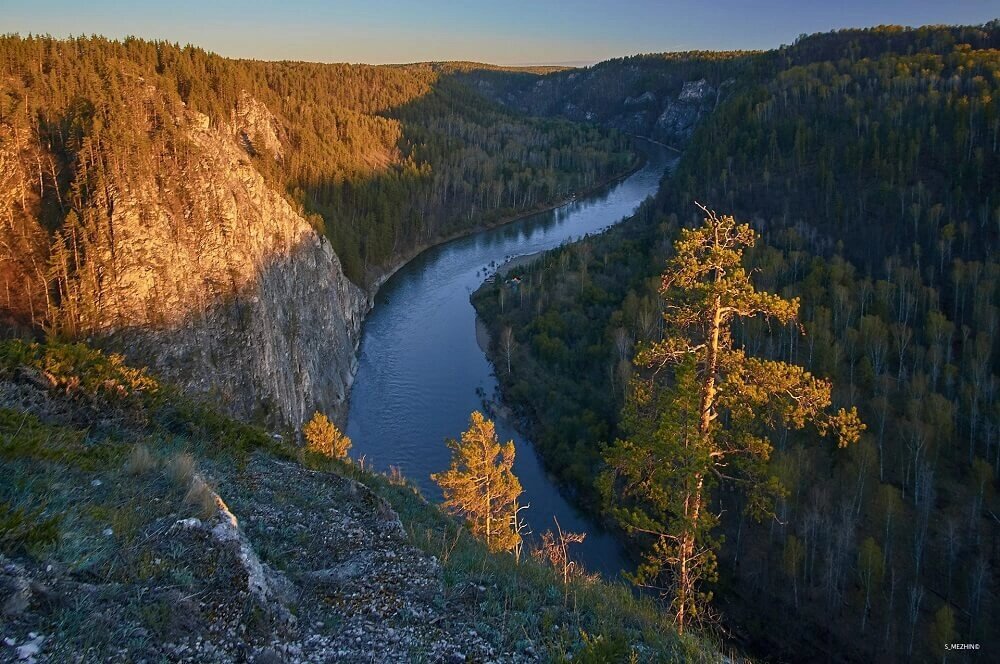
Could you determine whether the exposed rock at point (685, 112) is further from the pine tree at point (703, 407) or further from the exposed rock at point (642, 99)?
the pine tree at point (703, 407)

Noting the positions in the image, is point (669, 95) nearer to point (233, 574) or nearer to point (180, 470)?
point (180, 470)

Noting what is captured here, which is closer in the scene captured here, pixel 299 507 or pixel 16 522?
pixel 16 522

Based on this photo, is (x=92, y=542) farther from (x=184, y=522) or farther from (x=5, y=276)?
(x=5, y=276)

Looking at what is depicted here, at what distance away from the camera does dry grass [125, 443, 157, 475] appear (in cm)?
690

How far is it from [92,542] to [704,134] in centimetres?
9308

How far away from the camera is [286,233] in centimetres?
3697

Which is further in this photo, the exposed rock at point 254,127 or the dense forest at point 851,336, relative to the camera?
the exposed rock at point 254,127

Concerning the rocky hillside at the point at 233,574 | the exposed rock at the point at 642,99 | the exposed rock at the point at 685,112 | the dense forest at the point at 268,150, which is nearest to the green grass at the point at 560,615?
the rocky hillside at the point at 233,574

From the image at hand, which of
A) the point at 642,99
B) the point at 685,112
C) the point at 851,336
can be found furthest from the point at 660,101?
the point at 851,336

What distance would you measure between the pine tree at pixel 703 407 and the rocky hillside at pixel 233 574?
1442 mm

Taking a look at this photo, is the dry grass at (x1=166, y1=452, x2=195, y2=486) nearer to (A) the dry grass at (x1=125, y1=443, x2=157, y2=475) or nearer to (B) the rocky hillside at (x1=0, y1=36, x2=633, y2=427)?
(A) the dry grass at (x1=125, y1=443, x2=157, y2=475)

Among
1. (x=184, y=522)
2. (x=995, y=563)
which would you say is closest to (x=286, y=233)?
(x=184, y=522)

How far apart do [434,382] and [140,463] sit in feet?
113

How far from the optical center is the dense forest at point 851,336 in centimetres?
2359
